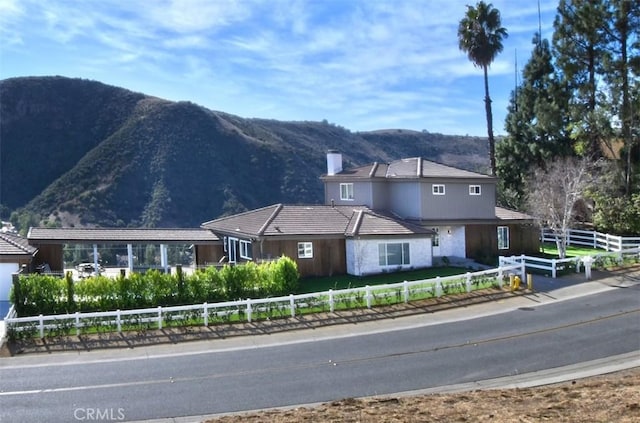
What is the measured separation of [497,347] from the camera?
659 inches

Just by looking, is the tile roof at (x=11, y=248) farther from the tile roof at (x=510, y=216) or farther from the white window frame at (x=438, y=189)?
the tile roof at (x=510, y=216)

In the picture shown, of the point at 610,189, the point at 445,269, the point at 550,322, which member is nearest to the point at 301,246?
the point at 445,269

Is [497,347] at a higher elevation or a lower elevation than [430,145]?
lower

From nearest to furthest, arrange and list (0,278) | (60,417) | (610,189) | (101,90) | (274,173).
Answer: (60,417), (0,278), (610,189), (274,173), (101,90)

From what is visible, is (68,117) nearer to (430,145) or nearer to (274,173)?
(274,173)

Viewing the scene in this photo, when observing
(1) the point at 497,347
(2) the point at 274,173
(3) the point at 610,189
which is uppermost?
(2) the point at 274,173

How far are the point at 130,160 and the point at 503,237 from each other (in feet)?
182

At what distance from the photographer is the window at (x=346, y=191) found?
37.9 metres

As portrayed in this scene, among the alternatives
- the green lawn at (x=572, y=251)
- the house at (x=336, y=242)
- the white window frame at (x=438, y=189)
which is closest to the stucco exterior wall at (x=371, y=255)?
the house at (x=336, y=242)

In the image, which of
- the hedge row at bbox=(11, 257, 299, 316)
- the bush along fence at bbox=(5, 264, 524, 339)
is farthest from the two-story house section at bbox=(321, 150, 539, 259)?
the hedge row at bbox=(11, 257, 299, 316)

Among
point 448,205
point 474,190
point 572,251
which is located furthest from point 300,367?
point 572,251

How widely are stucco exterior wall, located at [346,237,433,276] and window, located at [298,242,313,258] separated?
81.1 inches

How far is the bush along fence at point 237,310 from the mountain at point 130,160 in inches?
1894

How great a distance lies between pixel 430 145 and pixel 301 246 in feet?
360
